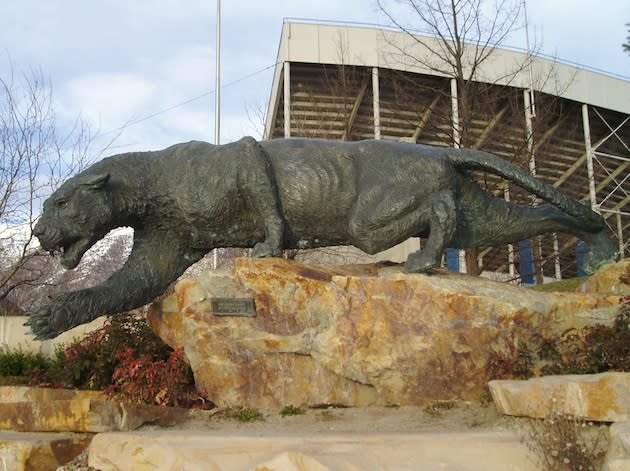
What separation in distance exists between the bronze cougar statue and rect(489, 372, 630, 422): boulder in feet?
5.22

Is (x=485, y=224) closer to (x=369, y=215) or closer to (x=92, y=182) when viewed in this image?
(x=369, y=215)

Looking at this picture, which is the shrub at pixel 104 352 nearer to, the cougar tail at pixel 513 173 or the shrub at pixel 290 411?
the shrub at pixel 290 411

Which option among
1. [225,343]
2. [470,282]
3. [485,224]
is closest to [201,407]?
[225,343]

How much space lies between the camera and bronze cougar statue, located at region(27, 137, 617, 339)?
18.3 ft

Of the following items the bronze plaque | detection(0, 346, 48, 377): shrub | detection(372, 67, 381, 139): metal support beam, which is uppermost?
detection(372, 67, 381, 139): metal support beam

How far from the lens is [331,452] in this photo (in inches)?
148

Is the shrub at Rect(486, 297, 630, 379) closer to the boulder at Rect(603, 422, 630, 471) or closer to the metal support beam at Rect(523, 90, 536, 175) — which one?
the boulder at Rect(603, 422, 630, 471)

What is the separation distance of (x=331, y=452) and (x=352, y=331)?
5.05ft

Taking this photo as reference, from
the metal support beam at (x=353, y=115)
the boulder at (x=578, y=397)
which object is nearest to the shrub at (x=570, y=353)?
the boulder at (x=578, y=397)

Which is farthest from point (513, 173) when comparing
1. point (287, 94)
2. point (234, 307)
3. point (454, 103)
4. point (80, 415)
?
point (287, 94)

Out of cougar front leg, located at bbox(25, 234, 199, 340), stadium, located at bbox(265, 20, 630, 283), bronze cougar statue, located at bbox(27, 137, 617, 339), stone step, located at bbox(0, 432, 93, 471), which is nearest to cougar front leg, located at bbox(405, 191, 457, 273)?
bronze cougar statue, located at bbox(27, 137, 617, 339)

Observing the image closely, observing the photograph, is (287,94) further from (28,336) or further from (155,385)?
(155,385)

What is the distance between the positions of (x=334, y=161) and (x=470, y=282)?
5.63ft

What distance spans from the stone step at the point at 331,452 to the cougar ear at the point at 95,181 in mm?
2447
